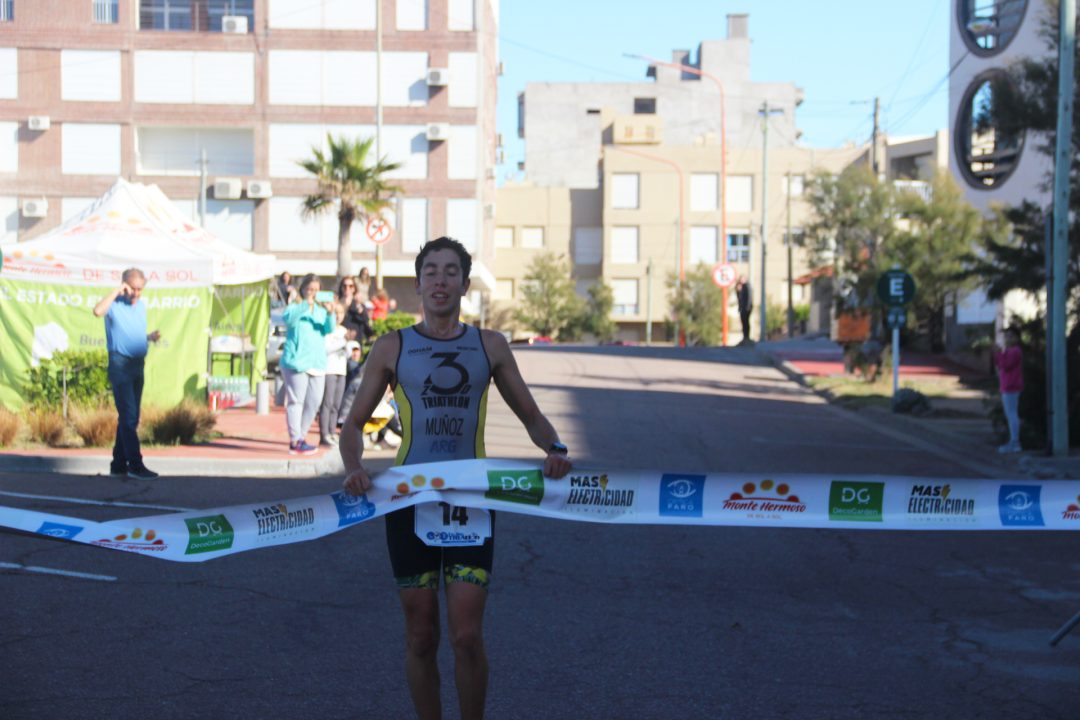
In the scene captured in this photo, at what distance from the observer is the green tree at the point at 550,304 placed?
72.6 metres

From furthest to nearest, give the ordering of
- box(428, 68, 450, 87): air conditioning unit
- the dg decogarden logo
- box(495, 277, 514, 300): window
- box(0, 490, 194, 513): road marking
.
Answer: box(495, 277, 514, 300): window < box(428, 68, 450, 87): air conditioning unit < box(0, 490, 194, 513): road marking < the dg decogarden logo

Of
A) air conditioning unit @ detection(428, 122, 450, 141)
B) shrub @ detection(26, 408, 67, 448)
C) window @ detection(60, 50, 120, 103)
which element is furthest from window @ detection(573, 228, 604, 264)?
shrub @ detection(26, 408, 67, 448)

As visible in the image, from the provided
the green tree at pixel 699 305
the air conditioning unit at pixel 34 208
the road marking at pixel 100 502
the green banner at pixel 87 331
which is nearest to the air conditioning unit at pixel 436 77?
the air conditioning unit at pixel 34 208

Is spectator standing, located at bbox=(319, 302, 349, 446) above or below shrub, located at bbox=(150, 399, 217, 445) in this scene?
above

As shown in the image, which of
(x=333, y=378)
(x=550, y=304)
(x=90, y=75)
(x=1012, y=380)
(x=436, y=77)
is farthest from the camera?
(x=550, y=304)

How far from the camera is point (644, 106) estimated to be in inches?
3622

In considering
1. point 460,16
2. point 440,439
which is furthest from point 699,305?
point 440,439

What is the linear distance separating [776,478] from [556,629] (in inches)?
85.9

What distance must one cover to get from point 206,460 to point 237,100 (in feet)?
137

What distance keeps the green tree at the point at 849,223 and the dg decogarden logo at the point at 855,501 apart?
25.4 metres

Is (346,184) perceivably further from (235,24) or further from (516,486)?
(516,486)

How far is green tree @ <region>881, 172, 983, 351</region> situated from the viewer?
3055 centimetres

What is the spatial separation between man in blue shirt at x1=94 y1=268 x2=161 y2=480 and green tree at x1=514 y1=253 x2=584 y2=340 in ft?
198

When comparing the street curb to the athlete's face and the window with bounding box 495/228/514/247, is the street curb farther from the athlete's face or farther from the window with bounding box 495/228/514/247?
the window with bounding box 495/228/514/247
